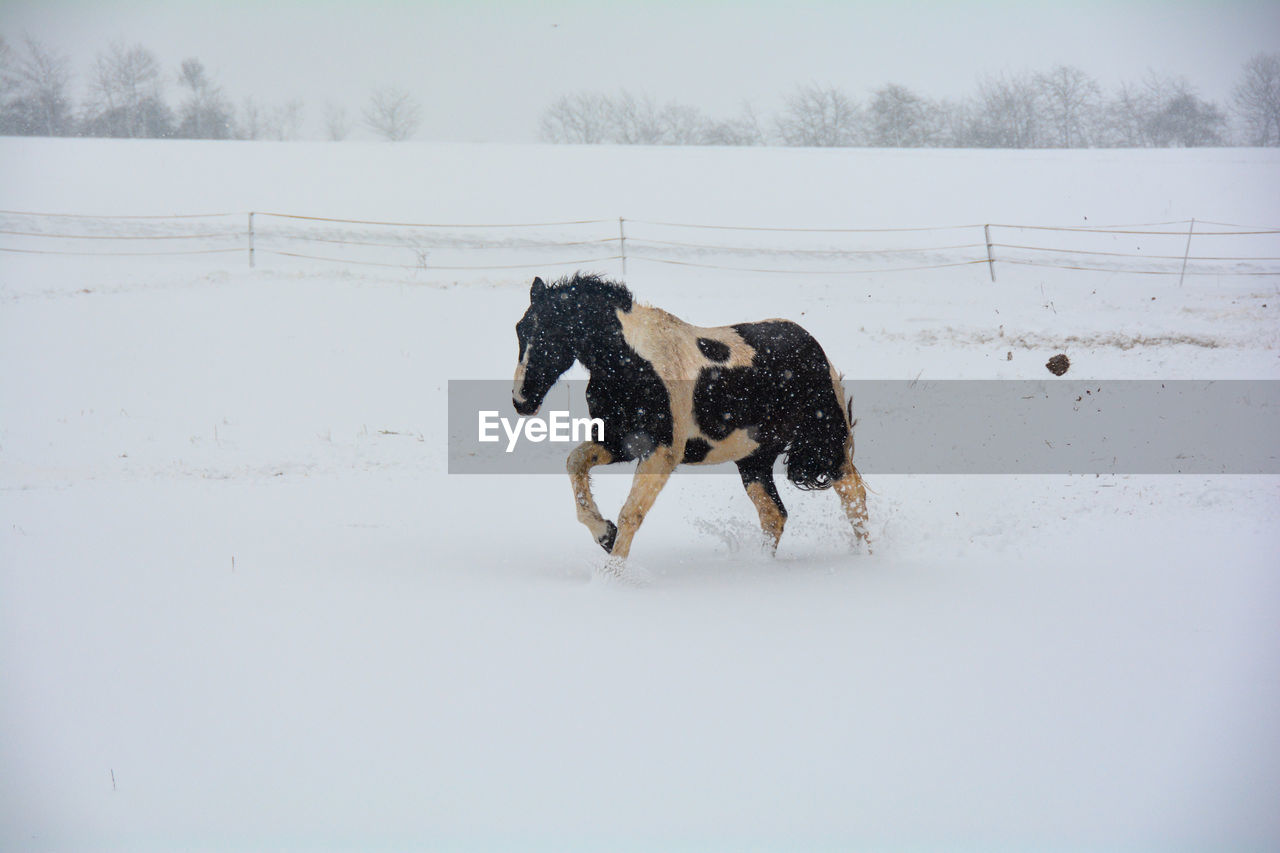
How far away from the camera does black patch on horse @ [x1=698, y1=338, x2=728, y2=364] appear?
5277mm

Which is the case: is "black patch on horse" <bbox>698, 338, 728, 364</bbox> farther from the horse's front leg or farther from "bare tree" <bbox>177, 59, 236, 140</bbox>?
"bare tree" <bbox>177, 59, 236, 140</bbox>

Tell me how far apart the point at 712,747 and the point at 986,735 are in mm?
911

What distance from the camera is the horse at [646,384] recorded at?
496 cm

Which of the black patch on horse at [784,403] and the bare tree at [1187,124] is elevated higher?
the bare tree at [1187,124]

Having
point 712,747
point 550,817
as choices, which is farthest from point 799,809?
point 550,817

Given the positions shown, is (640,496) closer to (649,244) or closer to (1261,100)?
(649,244)

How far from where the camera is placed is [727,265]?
15.9m

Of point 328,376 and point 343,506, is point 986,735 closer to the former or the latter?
point 343,506

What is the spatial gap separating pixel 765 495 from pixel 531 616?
2120 mm

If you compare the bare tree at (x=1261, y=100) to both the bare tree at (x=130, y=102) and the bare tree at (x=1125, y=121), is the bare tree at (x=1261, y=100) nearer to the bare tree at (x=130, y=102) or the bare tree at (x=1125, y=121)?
the bare tree at (x=1125, y=121)

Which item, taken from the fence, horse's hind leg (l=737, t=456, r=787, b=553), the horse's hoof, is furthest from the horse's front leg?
the fence

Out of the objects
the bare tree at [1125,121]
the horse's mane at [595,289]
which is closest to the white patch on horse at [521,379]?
the horse's mane at [595,289]

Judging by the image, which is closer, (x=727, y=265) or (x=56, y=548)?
(x=56, y=548)

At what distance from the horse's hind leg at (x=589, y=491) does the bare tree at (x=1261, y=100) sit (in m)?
16.9
